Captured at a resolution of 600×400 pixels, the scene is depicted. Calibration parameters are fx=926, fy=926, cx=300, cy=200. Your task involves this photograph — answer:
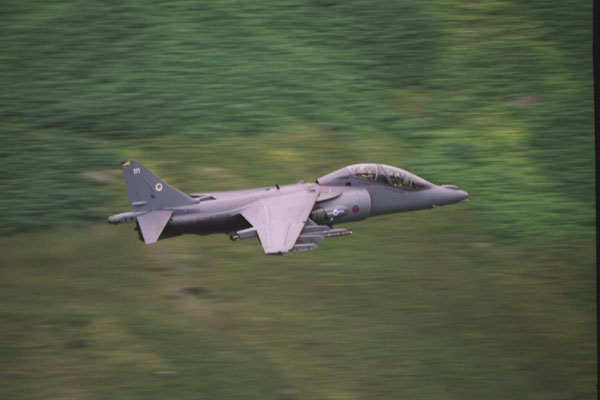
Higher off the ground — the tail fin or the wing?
the tail fin

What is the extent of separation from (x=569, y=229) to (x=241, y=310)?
40.7 ft

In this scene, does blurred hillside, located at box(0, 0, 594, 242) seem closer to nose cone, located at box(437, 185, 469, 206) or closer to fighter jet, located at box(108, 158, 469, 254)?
nose cone, located at box(437, 185, 469, 206)

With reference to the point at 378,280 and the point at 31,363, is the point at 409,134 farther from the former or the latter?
the point at 31,363

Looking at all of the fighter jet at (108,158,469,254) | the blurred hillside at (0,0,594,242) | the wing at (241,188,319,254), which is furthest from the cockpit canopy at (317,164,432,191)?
the blurred hillside at (0,0,594,242)

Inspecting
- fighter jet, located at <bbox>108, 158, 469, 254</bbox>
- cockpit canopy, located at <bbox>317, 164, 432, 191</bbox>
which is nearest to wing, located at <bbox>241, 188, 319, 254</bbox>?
fighter jet, located at <bbox>108, 158, 469, 254</bbox>

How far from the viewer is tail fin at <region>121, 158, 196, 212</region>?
90.2 ft

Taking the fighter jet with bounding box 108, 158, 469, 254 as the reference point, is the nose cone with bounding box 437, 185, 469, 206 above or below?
below

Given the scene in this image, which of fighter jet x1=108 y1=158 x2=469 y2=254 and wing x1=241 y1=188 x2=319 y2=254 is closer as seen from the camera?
wing x1=241 y1=188 x2=319 y2=254

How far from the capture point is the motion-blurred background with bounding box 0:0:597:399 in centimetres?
2658

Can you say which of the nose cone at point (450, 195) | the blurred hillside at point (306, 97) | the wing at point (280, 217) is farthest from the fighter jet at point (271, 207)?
the blurred hillside at point (306, 97)

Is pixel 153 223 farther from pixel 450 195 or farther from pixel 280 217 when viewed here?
pixel 450 195

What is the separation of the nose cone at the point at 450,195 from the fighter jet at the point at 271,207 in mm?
1559

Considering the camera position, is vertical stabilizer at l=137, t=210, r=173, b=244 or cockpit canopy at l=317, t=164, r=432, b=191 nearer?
vertical stabilizer at l=137, t=210, r=173, b=244

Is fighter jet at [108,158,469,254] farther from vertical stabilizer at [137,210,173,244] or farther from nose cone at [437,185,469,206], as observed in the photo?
nose cone at [437,185,469,206]
